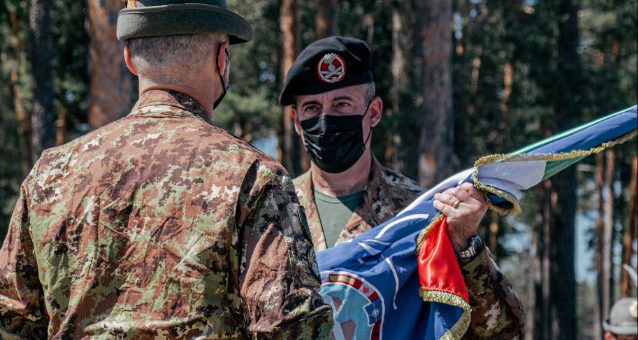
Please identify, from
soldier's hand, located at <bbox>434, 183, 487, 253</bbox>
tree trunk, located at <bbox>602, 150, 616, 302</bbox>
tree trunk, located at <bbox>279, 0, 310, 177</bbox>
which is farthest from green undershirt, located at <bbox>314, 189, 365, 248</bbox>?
tree trunk, located at <bbox>602, 150, 616, 302</bbox>

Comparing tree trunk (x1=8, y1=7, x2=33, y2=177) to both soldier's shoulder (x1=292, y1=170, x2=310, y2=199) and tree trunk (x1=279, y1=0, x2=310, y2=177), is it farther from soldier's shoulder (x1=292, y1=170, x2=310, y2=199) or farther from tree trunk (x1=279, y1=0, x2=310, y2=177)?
soldier's shoulder (x1=292, y1=170, x2=310, y2=199)

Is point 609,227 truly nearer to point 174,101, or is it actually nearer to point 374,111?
point 374,111

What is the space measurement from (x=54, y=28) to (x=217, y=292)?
23751mm

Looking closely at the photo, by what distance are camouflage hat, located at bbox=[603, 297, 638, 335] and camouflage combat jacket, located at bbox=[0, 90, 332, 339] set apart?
17.7 feet

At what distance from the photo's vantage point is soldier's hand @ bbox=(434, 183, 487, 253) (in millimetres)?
3713

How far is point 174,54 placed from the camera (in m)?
2.63

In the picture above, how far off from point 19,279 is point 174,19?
862 millimetres

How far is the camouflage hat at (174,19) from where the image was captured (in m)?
2.61

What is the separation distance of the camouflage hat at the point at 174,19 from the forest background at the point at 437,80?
13.7 meters

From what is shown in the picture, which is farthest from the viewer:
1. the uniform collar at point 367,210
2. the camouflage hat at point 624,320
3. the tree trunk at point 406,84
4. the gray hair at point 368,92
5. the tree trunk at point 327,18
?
the tree trunk at point 406,84

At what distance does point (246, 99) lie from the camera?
89.4 feet

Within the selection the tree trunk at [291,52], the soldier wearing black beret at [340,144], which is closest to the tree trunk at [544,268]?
the tree trunk at [291,52]

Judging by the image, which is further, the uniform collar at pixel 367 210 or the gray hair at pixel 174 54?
the uniform collar at pixel 367 210

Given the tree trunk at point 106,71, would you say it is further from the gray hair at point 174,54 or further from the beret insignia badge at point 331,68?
the gray hair at point 174,54
